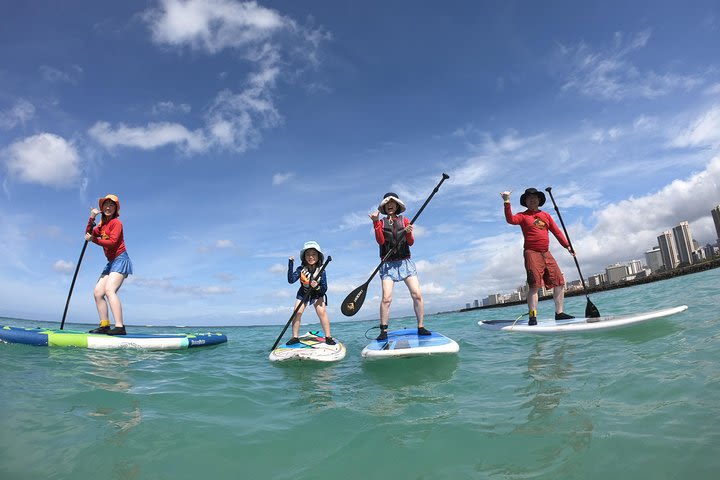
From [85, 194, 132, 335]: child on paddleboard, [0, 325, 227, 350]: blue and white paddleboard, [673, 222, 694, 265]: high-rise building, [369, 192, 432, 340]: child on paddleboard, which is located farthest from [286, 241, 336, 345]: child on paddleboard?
[673, 222, 694, 265]: high-rise building

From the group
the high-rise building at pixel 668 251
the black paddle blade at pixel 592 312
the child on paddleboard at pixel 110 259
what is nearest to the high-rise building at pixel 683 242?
the high-rise building at pixel 668 251

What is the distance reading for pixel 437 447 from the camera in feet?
9.18

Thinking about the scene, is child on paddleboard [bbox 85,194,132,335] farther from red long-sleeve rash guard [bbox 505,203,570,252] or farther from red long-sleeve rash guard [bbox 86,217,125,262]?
red long-sleeve rash guard [bbox 505,203,570,252]

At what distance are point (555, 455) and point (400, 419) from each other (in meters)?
1.36

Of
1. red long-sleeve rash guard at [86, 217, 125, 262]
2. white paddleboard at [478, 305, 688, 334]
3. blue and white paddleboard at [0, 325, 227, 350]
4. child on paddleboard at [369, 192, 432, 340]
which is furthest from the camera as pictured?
red long-sleeve rash guard at [86, 217, 125, 262]

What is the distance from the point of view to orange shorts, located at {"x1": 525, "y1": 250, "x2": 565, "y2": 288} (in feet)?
27.5

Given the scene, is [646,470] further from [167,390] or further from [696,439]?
[167,390]

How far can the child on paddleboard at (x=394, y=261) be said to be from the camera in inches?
280

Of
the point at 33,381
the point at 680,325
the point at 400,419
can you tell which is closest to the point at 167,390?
the point at 33,381

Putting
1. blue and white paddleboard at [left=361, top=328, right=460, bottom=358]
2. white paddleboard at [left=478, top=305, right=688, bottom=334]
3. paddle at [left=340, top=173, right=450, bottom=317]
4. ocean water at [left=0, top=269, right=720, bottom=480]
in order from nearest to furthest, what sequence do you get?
ocean water at [left=0, top=269, right=720, bottom=480] → blue and white paddleboard at [left=361, top=328, right=460, bottom=358] → white paddleboard at [left=478, top=305, right=688, bottom=334] → paddle at [left=340, top=173, right=450, bottom=317]

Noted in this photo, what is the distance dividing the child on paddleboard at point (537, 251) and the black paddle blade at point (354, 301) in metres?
3.66

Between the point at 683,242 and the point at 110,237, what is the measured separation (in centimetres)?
12226

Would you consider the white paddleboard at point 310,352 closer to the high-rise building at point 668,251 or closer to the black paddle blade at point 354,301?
the black paddle blade at point 354,301

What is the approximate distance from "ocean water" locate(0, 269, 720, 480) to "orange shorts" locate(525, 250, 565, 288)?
2681mm
